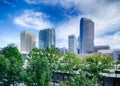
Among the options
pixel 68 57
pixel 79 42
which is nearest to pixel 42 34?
pixel 79 42

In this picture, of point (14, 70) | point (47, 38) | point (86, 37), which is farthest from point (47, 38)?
point (14, 70)

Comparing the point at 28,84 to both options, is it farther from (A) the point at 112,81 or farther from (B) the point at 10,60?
(A) the point at 112,81

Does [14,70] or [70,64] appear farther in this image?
[70,64]

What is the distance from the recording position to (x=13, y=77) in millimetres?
20328

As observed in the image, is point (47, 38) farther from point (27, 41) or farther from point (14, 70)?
point (14, 70)

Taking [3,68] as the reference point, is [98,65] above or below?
above

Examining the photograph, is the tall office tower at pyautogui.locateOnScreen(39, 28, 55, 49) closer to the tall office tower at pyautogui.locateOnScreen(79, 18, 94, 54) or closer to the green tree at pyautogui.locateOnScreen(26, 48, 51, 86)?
the tall office tower at pyautogui.locateOnScreen(79, 18, 94, 54)


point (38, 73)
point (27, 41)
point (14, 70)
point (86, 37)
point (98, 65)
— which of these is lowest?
point (38, 73)

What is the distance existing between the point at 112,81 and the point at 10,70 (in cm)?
1195

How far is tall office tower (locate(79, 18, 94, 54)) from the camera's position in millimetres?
98875

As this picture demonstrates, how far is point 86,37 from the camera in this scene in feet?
342

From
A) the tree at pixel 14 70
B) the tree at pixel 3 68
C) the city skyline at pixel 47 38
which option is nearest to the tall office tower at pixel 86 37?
the city skyline at pixel 47 38

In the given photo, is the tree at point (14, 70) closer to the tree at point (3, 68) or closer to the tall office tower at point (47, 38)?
the tree at point (3, 68)

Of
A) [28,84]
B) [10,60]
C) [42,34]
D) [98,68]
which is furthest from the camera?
[42,34]
